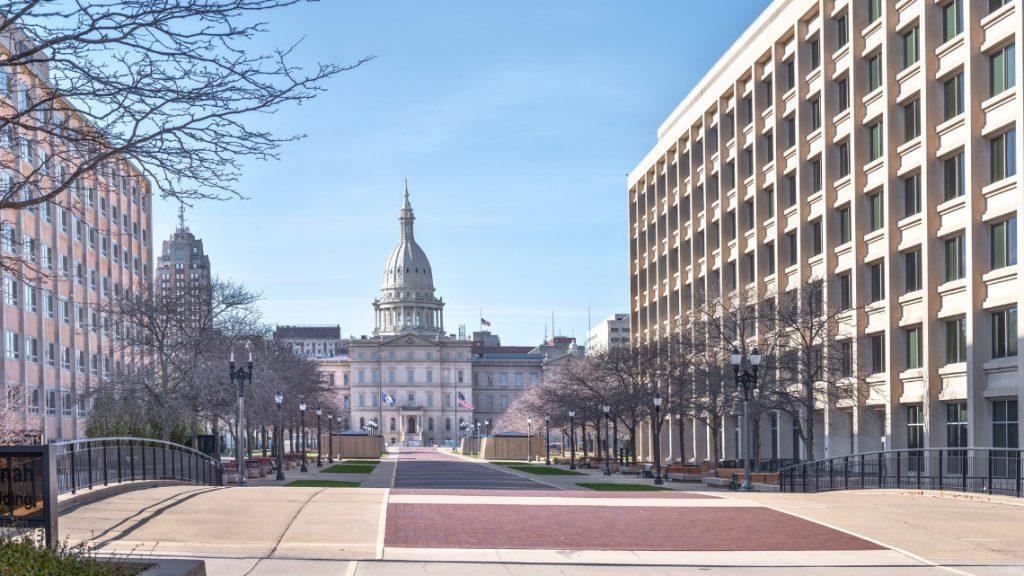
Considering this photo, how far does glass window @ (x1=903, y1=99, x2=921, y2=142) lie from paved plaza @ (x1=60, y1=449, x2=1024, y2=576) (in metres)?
26.1

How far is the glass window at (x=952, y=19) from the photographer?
45938 millimetres

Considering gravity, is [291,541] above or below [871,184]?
below

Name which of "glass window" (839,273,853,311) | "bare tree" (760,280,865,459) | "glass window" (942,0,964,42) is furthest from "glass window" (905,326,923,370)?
"glass window" (942,0,964,42)

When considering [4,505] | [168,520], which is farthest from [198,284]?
[4,505]

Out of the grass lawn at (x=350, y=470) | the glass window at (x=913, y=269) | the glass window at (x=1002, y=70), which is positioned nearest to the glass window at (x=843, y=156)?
the glass window at (x=913, y=269)

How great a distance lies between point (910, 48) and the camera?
164 ft

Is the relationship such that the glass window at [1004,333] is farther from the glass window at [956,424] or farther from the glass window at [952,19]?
the glass window at [952,19]

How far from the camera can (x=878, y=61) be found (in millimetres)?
52906

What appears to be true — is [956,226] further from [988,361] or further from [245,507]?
[245,507]

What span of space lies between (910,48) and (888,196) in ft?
20.0

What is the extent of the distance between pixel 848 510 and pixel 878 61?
33394 mm

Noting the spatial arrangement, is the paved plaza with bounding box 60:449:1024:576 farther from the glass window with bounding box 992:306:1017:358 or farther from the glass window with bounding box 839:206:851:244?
the glass window with bounding box 839:206:851:244

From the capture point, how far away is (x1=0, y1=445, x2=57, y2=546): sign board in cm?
1424

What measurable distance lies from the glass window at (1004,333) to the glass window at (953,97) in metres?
7.91
